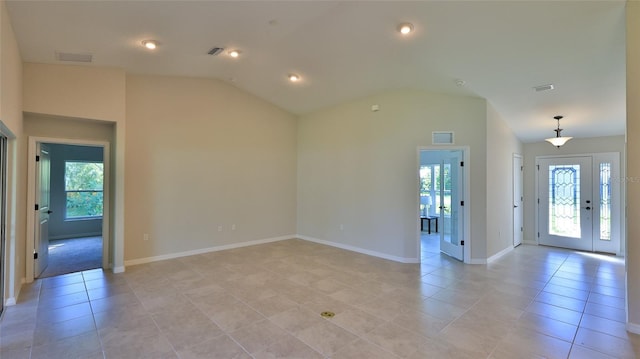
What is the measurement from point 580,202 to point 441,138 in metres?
3.86

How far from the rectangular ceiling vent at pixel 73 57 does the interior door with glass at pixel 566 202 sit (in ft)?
29.6

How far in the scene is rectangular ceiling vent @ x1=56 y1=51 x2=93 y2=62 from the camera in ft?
13.4

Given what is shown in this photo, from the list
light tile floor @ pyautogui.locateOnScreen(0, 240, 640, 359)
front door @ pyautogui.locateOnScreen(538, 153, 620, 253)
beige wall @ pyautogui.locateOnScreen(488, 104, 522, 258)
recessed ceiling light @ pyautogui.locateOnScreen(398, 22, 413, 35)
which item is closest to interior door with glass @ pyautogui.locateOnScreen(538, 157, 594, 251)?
front door @ pyautogui.locateOnScreen(538, 153, 620, 253)

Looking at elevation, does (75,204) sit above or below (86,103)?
below

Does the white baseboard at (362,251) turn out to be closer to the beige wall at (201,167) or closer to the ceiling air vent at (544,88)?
the beige wall at (201,167)

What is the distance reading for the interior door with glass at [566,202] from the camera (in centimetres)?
663

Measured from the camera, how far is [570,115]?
5492 millimetres

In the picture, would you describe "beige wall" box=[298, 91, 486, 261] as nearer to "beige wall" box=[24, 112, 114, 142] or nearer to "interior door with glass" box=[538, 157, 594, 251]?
"interior door with glass" box=[538, 157, 594, 251]

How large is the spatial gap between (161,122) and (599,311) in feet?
23.0

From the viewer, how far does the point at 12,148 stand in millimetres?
3695

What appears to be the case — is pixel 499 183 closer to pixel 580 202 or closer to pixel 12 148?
pixel 580 202

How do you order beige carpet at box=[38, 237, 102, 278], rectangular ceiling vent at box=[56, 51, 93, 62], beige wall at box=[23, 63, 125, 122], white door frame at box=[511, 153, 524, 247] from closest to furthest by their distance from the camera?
rectangular ceiling vent at box=[56, 51, 93, 62] < beige wall at box=[23, 63, 125, 122] < beige carpet at box=[38, 237, 102, 278] < white door frame at box=[511, 153, 524, 247]

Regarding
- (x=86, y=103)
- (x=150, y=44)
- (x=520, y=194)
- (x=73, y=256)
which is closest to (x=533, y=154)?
(x=520, y=194)

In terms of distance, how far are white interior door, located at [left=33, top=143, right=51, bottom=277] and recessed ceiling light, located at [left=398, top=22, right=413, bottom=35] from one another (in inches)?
216
